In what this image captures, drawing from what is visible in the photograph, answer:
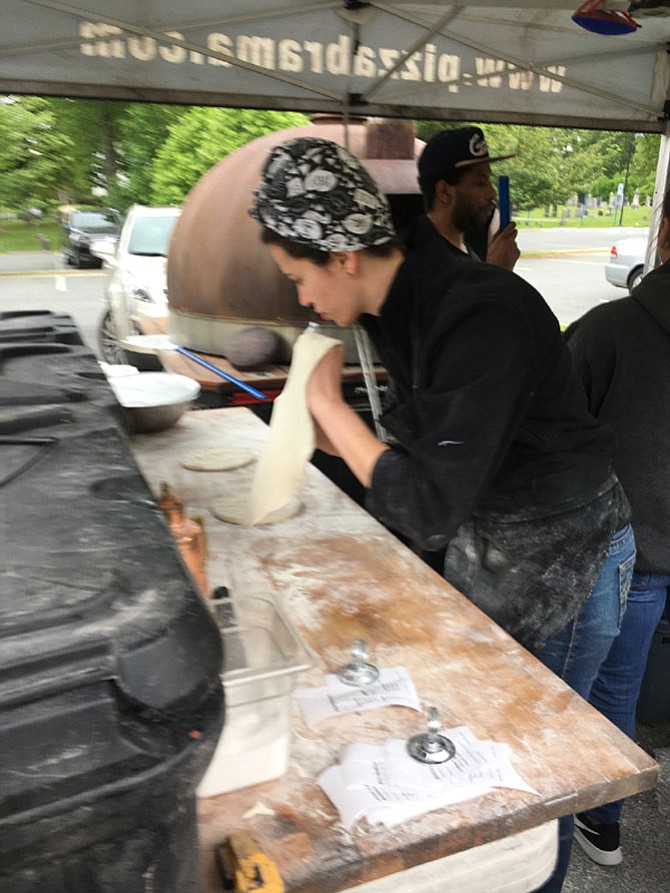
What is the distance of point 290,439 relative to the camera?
1591mm

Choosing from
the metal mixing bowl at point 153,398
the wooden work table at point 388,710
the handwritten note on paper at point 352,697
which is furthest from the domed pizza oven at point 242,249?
the handwritten note on paper at point 352,697

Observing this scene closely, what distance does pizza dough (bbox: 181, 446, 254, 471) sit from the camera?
87.8 inches

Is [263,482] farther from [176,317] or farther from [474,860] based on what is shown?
[176,317]

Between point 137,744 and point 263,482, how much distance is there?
3.98ft

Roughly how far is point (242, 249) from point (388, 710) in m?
3.06

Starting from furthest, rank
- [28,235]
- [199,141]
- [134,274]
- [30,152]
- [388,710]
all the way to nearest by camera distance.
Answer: [28,235]
[199,141]
[30,152]
[134,274]
[388,710]

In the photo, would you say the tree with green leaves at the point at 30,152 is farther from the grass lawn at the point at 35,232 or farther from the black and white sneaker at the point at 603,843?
the black and white sneaker at the point at 603,843

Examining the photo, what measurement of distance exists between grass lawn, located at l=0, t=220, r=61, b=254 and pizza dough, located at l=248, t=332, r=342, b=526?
11904 mm

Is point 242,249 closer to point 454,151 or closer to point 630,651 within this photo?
point 454,151

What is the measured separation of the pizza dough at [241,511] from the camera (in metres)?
1.85

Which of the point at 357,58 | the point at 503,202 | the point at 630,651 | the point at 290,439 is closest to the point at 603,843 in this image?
the point at 630,651

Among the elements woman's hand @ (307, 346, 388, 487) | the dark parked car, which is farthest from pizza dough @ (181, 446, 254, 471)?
the dark parked car

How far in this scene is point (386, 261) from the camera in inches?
53.2

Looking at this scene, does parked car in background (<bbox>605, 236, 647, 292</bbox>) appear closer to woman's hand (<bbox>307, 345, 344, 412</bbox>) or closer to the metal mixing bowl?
the metal mixing bowl
